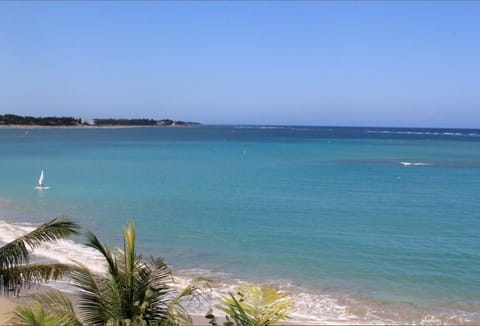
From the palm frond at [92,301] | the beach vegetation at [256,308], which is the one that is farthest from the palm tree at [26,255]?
the beach vegetation at [256,308]

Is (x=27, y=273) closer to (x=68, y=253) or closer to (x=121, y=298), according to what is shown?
(x=121, y=298)

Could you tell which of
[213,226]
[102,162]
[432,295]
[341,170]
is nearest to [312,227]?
[213,226]

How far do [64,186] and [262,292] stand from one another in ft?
121

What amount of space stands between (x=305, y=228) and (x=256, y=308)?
62.2 ft

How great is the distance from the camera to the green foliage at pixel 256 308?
20.2 ft

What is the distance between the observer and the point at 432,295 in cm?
1576

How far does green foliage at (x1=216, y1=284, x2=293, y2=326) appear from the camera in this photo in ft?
20.2

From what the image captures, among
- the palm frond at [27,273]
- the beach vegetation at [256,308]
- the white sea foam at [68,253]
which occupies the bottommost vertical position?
the white sea foam at [68,253]

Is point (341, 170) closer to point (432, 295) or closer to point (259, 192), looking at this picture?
point (259, 192)

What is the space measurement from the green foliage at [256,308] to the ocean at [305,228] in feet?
24.4

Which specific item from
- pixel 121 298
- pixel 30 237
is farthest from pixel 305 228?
pixel 121 298

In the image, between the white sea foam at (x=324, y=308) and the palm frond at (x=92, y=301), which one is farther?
the white sea foam at (x=324, y=308)

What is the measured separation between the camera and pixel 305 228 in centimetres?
2498

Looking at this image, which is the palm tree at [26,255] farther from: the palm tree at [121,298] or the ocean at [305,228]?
the ocean at [305,228]
